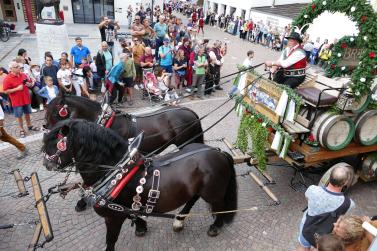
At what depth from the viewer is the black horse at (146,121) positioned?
16.4 ft

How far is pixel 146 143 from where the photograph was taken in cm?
540

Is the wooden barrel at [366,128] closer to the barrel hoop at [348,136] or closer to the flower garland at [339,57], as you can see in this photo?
the barrel hoop at [348,136]

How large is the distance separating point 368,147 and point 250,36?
21333 millimetres

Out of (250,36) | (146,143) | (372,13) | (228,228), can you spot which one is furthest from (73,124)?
(250,36)

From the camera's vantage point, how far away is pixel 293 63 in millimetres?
5324

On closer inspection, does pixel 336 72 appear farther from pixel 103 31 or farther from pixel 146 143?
pixel 103 31

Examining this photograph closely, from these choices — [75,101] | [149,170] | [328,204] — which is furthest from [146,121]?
[328,204]

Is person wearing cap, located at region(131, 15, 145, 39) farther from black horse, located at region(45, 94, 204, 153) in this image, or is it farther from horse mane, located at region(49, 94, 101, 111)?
horse mane, located at region(49, 94, 101, 111)

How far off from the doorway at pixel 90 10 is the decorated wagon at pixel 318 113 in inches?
884

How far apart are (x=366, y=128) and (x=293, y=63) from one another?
5.64ft

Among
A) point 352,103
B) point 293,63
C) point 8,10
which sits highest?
point 293,63

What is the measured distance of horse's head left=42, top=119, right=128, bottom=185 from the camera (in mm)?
3314

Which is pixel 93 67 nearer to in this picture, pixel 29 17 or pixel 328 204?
pixel 328 204

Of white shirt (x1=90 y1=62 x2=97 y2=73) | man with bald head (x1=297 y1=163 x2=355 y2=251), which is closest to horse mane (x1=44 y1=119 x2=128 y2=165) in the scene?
man with bald head (x1=297 y1=163 x2=355 y2=251)
